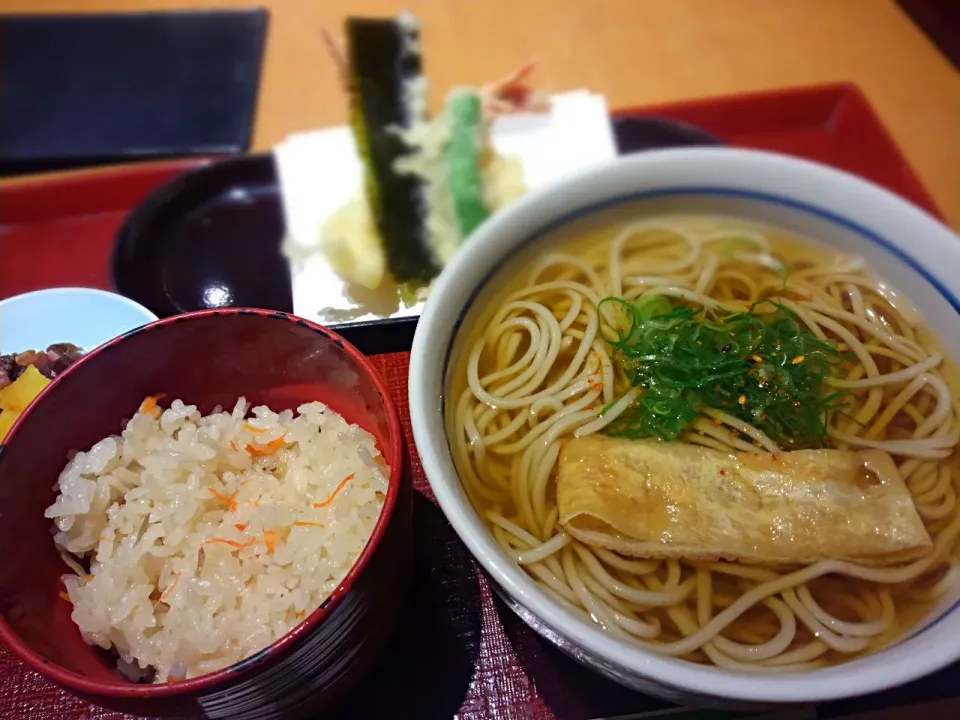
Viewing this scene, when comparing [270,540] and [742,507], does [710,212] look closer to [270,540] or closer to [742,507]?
[742,507]

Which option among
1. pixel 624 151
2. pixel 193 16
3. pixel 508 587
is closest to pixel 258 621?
pixel 508 587

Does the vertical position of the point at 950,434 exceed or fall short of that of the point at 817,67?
it falls short

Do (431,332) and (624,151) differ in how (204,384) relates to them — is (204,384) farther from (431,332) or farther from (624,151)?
(624,151)

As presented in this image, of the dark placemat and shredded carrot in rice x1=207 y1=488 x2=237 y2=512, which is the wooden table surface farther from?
shredded carrot in rice x1=207 y1=488 x2=237 y2=512

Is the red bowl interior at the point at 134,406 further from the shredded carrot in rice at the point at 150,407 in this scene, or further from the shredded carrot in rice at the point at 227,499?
the shredded carrot in rice at the point at 227,499

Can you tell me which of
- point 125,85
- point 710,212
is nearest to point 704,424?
point 710,212

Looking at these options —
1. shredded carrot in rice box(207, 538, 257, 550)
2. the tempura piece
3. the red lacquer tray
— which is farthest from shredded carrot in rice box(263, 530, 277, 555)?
the tempura piece

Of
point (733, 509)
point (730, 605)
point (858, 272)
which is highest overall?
point (858, 272)
